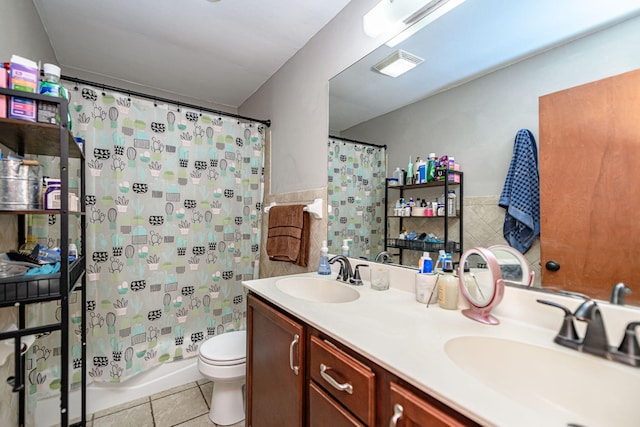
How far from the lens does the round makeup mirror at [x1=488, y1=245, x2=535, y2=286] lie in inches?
35.8

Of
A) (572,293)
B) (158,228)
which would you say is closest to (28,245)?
(158,228)

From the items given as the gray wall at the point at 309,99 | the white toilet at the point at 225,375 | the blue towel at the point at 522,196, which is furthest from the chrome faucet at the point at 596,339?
the white toilet at the point at 225,375

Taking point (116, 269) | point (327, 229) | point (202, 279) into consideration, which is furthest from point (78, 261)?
point (327, 229)

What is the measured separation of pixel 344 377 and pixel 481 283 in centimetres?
57

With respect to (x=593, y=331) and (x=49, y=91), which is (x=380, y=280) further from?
(x=49, y=91)

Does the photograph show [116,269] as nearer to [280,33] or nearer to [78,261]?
[78,261]

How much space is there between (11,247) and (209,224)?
40.4 inches

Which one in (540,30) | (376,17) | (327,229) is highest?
(376,17)

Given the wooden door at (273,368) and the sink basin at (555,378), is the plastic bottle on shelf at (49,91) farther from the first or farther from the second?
the sink basin at (555,378)

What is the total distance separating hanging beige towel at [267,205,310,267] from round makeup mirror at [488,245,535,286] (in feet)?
3.59

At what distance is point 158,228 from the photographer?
1.91 meters

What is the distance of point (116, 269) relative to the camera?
1773mm

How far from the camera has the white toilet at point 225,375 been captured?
1552 mm

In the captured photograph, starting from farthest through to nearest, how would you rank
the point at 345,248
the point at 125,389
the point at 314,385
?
1. the point at 125,389
2. the point at 345,248
3. the point at 314,385
